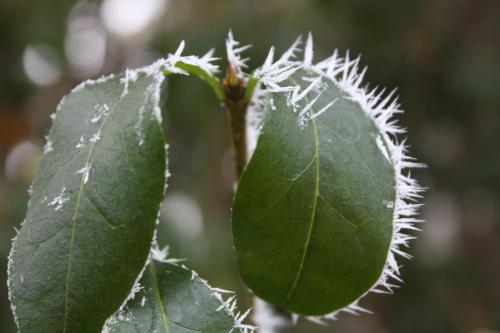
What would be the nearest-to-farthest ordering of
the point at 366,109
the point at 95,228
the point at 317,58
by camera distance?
the point at 95,228, the point at 366,109, the point at 317,58

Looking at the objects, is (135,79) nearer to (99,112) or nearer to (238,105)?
(99,112)

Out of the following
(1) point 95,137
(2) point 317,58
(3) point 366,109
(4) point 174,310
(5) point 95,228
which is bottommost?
(4) point 174,310

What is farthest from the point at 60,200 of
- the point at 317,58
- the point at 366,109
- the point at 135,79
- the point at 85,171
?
the point at 317,58

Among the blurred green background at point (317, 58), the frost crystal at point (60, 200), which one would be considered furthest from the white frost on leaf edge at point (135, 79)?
the blurred green background at point (317, 58)

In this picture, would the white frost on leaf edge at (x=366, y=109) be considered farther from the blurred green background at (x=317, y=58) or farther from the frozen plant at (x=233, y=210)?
the blurred green background at (x=317, y=58)

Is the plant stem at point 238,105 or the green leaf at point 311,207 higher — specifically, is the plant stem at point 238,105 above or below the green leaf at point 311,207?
above
